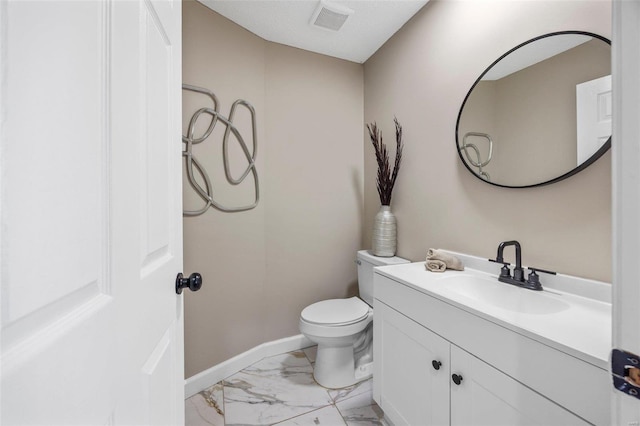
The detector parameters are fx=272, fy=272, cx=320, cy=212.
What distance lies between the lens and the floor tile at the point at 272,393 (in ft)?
5.04

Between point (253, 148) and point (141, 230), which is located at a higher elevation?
point (253, 148)

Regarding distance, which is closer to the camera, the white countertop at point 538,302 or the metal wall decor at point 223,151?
the white countertop at point 538,302

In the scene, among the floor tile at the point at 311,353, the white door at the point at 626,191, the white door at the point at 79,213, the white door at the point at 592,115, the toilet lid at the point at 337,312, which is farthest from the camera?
the floor tile at the point at 311,353

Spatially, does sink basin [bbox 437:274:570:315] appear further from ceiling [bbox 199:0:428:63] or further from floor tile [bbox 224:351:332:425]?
ceiling [bbox 199:0:428:63]

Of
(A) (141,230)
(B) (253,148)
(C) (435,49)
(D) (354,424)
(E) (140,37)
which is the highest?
(C) (435,49)

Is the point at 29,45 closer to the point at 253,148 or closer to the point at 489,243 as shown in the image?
the point at 489,243

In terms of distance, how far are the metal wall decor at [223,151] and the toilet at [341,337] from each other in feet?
2.99

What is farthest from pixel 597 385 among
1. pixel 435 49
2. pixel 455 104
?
pixel 435 49

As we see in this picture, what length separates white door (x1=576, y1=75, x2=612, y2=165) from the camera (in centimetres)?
99

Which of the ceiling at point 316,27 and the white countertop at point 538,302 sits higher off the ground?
the ceiling at point 316,27

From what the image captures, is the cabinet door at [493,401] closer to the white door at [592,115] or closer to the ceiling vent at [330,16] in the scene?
the white door at [592,115]

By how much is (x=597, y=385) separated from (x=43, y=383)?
1040 millimetres

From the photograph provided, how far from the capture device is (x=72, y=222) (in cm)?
31

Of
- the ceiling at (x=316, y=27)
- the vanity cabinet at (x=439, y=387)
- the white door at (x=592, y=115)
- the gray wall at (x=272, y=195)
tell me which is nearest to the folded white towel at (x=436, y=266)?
the vanity cabinet at (x=439, y=387)
